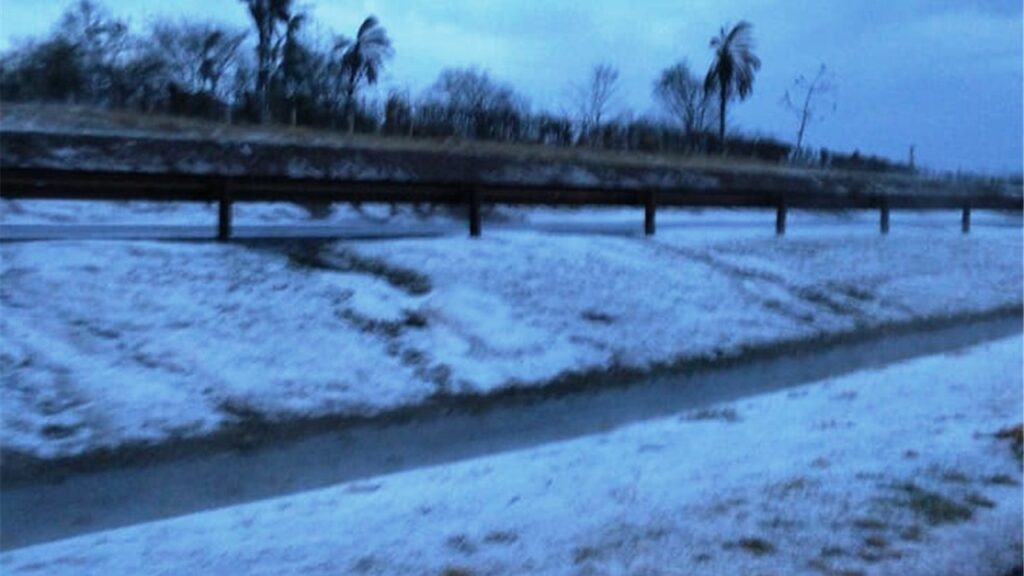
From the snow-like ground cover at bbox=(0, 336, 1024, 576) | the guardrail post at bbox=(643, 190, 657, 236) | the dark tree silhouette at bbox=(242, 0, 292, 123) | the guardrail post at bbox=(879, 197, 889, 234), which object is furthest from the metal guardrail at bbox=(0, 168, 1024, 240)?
the dark tree silhouette at bbox=(242, 0, 292, 123)

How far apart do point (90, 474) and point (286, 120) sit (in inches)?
1626

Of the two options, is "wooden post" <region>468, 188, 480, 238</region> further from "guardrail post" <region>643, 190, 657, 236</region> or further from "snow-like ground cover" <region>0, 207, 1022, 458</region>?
"guardrail post" <region>643, 190, 657, 236</region>

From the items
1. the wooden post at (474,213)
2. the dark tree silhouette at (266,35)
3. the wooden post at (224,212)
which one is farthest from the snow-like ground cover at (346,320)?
the dark tree silhouette at (266,35)

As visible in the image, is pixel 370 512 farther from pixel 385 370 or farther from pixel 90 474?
pixel 385 370

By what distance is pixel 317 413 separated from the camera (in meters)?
10.8

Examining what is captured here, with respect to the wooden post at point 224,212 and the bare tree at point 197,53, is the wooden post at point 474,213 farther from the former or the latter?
the bare tree at point 197,53

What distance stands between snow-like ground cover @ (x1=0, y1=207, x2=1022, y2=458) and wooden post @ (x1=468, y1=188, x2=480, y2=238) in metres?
0.52

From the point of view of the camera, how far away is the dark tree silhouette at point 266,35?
49.4 meters

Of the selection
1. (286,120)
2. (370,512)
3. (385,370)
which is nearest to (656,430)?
(385,370)

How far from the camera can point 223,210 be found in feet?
52.0

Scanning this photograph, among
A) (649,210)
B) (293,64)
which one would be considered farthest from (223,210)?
(293,64)

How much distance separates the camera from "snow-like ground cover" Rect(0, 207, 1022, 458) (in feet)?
33.9

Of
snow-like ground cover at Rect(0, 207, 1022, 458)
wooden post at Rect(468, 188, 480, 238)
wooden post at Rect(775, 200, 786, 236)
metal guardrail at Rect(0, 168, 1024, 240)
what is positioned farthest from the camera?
wooden post at Rect(775, 200, 786, 236)

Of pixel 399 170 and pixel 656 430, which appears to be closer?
pixel 656 430
